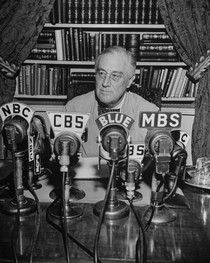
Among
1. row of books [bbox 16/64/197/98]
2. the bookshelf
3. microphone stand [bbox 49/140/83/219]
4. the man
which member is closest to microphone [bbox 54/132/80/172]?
microphone stand [bbox 49/140/83/219]

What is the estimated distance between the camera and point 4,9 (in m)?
3.13

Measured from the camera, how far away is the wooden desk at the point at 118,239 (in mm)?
885

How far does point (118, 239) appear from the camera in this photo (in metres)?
0.98

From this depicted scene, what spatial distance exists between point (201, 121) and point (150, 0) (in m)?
1.29

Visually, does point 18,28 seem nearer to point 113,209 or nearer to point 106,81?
point 106,81

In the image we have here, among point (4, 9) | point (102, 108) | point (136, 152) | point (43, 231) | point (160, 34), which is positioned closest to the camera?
point (43, 231)

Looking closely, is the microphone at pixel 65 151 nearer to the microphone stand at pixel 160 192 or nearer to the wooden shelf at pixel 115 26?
the microphone stand at pixel 160 192

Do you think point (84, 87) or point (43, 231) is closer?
point (43, 231)

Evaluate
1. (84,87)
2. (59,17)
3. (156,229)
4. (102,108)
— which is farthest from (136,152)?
(59,17)

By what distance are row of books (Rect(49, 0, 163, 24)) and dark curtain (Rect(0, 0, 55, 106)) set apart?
18 cm

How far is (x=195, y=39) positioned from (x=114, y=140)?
8.27ft

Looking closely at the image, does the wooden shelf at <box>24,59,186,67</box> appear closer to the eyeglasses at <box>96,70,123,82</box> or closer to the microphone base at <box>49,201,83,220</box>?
the eyeglasses at <box>96,70,123,82</box>

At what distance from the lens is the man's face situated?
7.94 feet

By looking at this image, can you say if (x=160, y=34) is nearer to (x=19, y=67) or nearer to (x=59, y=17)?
(x=59, y=17)
